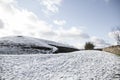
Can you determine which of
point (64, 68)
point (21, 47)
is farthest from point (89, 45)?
point (64, 68)

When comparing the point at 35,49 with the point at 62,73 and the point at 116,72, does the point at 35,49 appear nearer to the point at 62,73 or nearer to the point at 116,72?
the point at 62,73

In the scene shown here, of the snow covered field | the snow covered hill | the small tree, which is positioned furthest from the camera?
the small tree

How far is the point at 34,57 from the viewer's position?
744cm

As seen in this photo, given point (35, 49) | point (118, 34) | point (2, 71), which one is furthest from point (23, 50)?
point (118, 34)

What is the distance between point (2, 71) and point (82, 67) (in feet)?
8.04

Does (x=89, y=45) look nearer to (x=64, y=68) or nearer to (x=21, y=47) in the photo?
(x=21, y=47)

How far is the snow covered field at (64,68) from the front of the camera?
5.51 meters

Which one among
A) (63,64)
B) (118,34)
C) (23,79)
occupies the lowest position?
(23,79)

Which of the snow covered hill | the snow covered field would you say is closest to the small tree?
the snow covered hill

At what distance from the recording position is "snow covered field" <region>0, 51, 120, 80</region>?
5508mm

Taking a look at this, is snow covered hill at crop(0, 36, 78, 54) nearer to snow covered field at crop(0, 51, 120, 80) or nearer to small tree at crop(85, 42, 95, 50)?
snow covered field at crop(0, 51, 120, 80)

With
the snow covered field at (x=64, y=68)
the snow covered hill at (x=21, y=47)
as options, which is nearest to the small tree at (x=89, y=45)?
the snow covered hill at (x=21, y=47)

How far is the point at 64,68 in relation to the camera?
20.0 feet

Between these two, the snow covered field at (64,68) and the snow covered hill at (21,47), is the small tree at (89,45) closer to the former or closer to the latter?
the snow covered hill at (21,47)
